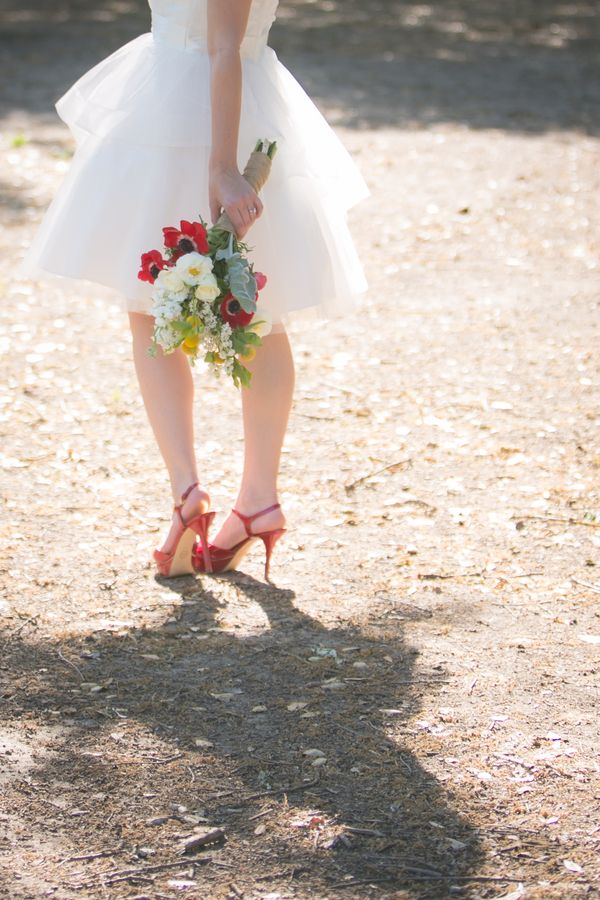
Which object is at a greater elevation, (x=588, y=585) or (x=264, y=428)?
(x=264, y=428)

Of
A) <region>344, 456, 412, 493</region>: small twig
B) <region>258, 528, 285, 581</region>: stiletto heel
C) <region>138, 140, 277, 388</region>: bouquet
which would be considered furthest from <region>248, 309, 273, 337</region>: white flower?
<region>344, 456, 412, 493</region>: small twig

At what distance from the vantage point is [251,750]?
2.82 metres

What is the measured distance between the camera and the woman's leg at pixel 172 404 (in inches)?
137

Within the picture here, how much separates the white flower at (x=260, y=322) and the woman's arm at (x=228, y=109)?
0.20 meters

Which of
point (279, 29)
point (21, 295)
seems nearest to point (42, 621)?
point (21, 295)

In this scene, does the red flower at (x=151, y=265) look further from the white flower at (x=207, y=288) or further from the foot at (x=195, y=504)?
the foot at (x=195, y=504)

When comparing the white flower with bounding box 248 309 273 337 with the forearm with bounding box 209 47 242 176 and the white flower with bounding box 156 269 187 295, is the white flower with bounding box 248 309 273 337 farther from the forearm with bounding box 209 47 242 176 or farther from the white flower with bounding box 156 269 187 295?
the forearm with bounding box 209 47 242 176

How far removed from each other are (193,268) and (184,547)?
37.4 inches

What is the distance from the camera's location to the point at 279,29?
15.1m

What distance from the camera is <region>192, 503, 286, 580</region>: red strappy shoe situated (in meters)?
3.59

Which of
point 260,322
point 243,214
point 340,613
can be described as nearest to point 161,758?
point 340,613

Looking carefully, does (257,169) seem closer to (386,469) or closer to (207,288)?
(207,288)

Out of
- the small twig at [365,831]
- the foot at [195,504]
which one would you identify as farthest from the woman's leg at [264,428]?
the small twig at [365,831]

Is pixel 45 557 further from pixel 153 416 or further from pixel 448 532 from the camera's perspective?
pixel 448 532
